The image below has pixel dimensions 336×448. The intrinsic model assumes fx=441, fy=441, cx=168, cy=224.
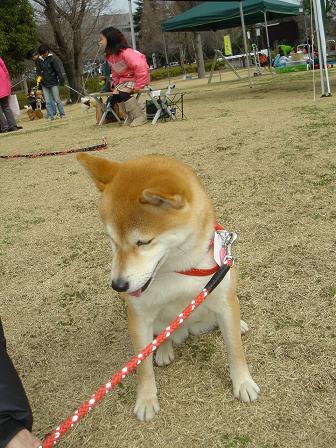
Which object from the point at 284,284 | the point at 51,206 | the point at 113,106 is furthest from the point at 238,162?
the point at 113,106

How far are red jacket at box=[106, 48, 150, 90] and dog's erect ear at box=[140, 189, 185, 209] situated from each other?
7.04 m

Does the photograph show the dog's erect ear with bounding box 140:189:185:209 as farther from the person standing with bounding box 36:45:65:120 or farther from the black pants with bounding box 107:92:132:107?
the person standing with bounding box 36:45:65:120

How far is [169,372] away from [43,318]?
3.01ft

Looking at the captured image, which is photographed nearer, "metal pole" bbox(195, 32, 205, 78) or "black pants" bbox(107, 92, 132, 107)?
"black pants" bbox(107, 92, 132, 107)

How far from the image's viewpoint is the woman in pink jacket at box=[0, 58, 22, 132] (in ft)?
33.6

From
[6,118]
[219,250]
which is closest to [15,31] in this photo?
[6,118]

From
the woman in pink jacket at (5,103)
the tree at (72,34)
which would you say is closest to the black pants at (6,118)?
the woman in pink jacket at (5,103)

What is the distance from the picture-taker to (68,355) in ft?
7.28

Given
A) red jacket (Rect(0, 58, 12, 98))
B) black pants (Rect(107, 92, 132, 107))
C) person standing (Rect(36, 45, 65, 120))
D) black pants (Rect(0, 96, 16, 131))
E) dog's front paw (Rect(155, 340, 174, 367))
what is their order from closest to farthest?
dog's front paw (Rect(155, 340, 174, 367)), black pants (Rect(107, 92, 132, 107)), red jacket (Rect(0, 58, 12, 98)), black pants (Rect(0, 96, 16, 131)), person standing (Rect(36, 45, 65, 120))

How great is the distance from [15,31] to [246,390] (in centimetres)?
2166

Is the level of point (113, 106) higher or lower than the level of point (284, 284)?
higher

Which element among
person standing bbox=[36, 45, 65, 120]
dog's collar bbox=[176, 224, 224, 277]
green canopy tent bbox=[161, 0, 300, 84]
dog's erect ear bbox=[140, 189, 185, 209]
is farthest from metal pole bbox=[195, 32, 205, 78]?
dog's erect ear bbox=[140, 189, 185, 209]

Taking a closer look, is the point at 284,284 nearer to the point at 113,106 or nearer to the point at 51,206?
the point at 51,206

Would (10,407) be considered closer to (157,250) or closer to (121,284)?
(121,284)
